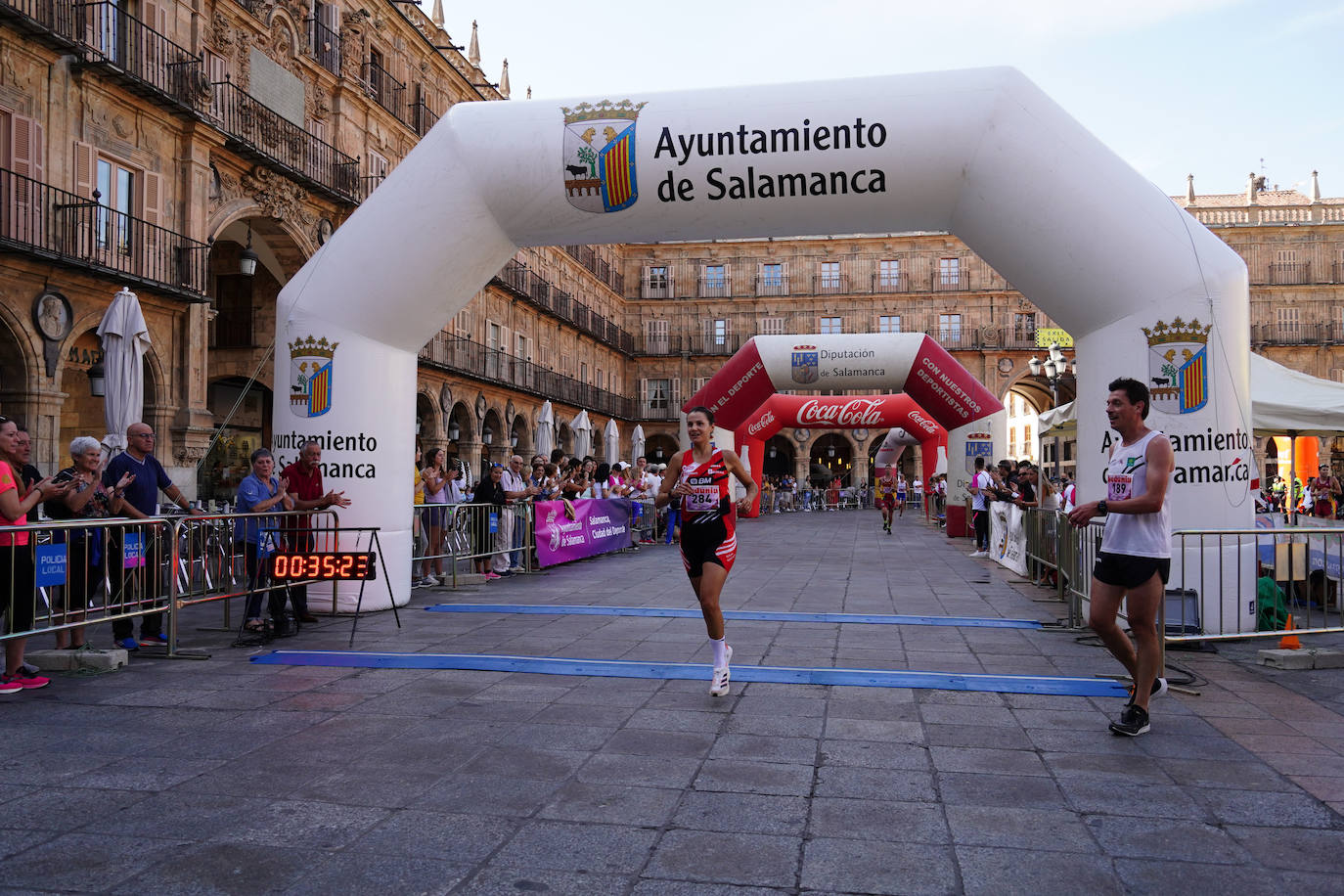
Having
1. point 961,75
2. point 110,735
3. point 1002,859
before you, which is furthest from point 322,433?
point 1002,859

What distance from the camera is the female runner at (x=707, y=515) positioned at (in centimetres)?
520

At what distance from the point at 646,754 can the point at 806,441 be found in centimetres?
4286

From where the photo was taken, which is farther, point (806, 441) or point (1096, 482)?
point (806, 441)

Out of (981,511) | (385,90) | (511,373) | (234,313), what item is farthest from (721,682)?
(511,373)

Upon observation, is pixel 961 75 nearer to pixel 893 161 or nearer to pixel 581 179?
pixel 893 161

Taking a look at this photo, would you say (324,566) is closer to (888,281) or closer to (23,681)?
(23,681)

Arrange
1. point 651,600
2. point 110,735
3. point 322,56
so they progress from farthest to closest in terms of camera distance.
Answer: point 322,56
point 651,600
point 110,735

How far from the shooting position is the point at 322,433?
822 centimetres

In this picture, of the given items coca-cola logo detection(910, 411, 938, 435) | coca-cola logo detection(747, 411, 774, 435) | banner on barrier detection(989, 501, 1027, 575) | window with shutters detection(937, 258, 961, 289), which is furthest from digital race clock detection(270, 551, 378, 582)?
window with shutters detection(937, 258, 961, 289)

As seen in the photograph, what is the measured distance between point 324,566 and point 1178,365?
20.7ft

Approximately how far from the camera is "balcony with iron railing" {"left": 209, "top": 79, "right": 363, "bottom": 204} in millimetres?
17938

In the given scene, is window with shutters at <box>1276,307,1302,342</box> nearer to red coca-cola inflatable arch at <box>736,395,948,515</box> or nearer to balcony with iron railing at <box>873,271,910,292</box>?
balcony with iron railing at <box>873,271,910,292</box>

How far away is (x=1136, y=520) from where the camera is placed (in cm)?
461

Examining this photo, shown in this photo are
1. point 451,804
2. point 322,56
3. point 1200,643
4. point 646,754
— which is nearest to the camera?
point 451,804
